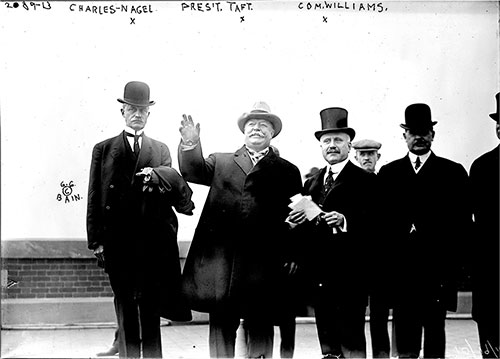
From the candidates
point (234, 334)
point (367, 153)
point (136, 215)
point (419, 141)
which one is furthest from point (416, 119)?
point (136, 215)

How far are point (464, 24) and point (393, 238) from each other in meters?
1.81

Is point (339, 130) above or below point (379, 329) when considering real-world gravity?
above

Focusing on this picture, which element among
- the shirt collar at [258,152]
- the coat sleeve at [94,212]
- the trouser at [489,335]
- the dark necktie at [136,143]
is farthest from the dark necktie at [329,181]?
the coat sleeve at [94,212]

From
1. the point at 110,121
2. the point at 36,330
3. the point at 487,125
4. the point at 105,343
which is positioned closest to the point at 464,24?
the point at 487,125

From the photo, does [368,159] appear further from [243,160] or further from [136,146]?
[136,146]

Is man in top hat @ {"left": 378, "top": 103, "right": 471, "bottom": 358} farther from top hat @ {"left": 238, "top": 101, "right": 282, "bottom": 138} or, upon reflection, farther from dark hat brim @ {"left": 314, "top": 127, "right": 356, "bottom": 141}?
top hat @ {"left": 238, "top": 101, "right": 282, "bottom": 138}

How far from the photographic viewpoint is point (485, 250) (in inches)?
183

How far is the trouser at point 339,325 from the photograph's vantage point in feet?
14.9

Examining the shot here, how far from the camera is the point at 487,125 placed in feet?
15.8

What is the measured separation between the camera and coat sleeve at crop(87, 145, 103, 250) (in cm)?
447

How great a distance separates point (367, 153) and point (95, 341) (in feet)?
8.33

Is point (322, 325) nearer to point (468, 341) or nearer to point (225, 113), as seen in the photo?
point (468, 341)

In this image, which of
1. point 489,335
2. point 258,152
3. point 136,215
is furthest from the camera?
point 489,335

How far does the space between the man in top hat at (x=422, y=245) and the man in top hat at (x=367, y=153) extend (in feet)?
0.31
